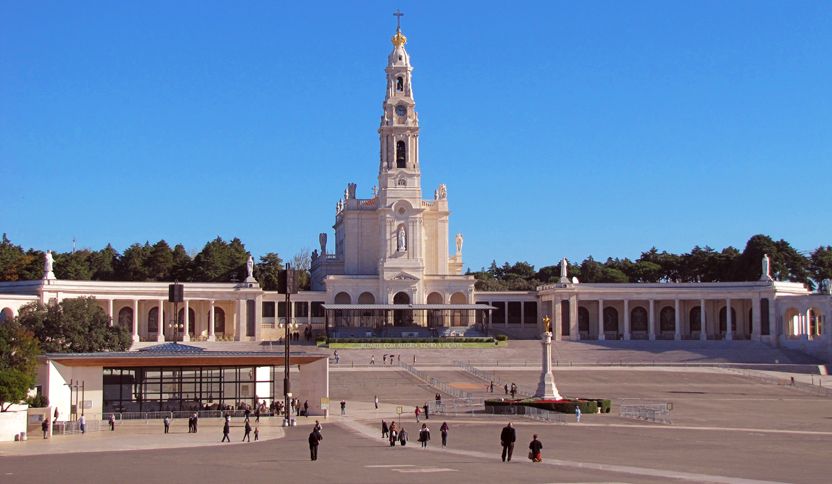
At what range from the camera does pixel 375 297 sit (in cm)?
11825

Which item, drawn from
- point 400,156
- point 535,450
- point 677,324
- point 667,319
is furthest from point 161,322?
point 535,450

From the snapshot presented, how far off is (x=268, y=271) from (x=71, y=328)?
5579cm

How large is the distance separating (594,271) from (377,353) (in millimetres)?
60223

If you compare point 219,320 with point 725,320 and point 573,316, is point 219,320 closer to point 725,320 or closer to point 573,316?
point 573,316

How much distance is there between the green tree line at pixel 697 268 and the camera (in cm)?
13300

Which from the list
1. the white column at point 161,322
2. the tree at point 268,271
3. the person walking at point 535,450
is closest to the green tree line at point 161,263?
the tree at point 268,271

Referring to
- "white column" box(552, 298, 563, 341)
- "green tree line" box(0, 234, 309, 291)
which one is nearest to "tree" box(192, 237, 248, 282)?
"green tree line" box(0, 234, 309, 291)

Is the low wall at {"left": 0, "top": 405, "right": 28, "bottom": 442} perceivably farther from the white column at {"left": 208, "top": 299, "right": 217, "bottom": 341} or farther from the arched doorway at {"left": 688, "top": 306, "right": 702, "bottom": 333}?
the arched doorway at {"left": 688, "top": 306, "right": 702, "bottom": 333}

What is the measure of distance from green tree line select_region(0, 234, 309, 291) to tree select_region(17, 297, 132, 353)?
139ft

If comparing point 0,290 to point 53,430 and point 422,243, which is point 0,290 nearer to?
point 422,243

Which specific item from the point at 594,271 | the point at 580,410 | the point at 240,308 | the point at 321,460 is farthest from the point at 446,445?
the point at 594,271

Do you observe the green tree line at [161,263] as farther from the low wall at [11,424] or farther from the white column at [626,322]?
the low wall at [11,424]

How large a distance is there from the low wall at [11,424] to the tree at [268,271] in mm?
82856

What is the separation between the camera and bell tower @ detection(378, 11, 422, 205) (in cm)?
12175
